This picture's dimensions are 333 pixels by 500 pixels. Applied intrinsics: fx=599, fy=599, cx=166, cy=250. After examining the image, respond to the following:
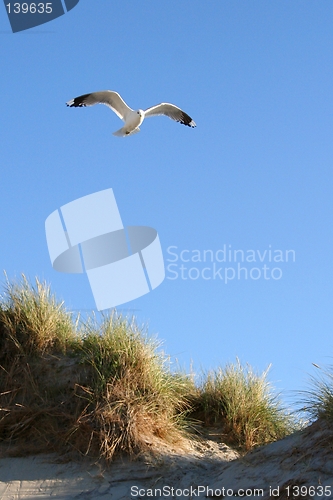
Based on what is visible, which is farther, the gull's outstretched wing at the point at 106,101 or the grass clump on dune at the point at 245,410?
the gull's outstretched wing at the point at 106,101

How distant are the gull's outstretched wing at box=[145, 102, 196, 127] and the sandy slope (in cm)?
783

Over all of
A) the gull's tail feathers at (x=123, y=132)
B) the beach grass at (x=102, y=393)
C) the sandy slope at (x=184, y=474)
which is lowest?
the sandy slope at (x=184, y=474)

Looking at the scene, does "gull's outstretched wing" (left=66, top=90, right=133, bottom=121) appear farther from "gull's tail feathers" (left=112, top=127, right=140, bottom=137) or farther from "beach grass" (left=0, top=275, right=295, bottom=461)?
"beach grass" (left=0, top=275, right=295, bottom=461)

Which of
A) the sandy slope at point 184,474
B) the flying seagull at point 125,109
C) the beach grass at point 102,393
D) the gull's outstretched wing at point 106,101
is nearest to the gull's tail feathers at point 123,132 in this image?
the flying seagull at point 125,109

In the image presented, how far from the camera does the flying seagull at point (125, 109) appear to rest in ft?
40.9

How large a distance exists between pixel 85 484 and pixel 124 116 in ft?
27.1

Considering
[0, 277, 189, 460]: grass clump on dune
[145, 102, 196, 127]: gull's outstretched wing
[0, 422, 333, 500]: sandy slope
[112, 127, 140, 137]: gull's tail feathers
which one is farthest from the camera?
[145, 102, 196, 127]: gull's outstretched wing

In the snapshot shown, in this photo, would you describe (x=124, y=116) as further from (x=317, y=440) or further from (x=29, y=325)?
(x=317, y=440)

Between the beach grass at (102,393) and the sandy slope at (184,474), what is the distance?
8.9 inches

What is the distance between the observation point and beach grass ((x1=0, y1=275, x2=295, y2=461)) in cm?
741

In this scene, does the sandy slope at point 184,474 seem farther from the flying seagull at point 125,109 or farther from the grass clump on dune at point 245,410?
the flying seagull at point 125,109

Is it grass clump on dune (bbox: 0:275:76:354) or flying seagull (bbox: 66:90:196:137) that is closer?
grass clump on dune (bbox: 0:275:76:354)

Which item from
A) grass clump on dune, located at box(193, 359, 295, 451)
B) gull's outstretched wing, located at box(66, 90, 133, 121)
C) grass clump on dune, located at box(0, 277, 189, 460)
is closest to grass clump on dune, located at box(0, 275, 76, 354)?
grass clump on dune, located at box(0, 277, 189, 460)

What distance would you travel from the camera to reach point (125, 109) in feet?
42.4
